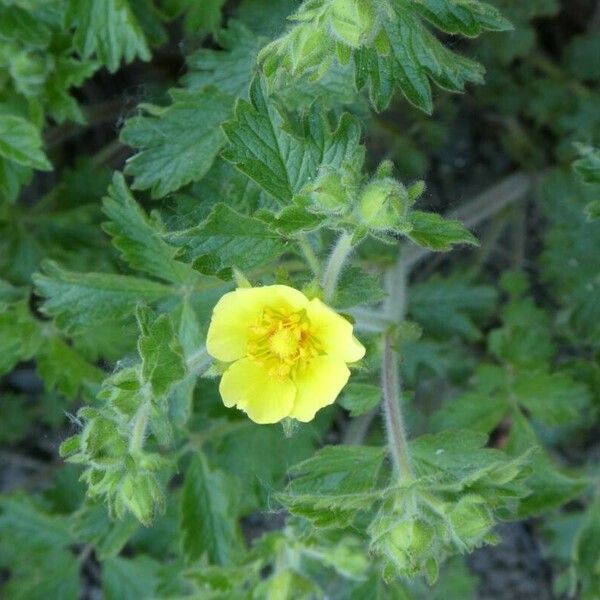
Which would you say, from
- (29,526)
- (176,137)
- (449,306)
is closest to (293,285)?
(176,137)

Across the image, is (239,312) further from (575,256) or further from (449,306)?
(575,256)

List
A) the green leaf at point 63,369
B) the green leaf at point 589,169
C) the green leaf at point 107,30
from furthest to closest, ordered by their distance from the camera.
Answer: the green leaf at point 63,369 → the green leaf at point 107,30 → the green leaf at point 589,169

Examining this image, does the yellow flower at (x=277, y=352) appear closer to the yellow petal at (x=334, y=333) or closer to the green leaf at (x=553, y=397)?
the yellow petal at (x=334, y=333)

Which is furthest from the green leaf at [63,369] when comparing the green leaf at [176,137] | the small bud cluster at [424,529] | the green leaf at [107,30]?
the small bud cluster at [424,529]

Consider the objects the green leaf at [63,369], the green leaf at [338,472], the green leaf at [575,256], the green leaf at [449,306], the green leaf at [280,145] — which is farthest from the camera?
the green leaf at [449,306]

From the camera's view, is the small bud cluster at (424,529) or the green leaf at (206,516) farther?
the green leaf at (206,516)

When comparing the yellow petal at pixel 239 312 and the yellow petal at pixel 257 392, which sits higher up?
the yellow petal at pixel 239 312
